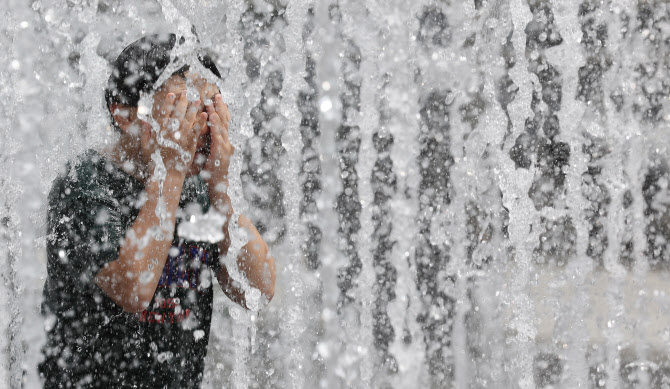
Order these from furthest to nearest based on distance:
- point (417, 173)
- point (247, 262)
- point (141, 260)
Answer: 1. point (417, 173)
2. point (247, 262)
3. point (141, 260)

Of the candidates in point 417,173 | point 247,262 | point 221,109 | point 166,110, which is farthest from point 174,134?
→ point 417,173

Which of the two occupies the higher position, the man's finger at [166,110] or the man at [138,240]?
the man's finger at [166,110]

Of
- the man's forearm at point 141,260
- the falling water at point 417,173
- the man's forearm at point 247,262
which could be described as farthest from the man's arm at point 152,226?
the falling water at point 417,173

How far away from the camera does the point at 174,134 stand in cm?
124

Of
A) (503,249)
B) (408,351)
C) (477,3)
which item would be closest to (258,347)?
(408,351)

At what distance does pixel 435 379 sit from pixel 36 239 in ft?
6.31

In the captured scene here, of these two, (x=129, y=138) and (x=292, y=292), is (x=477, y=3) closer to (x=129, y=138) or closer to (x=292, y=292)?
(x=292, y=292)

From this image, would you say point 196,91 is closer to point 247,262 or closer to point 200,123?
point 200,123

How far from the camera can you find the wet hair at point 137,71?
4.17ft

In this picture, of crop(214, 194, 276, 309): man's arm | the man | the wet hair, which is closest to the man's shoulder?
the man

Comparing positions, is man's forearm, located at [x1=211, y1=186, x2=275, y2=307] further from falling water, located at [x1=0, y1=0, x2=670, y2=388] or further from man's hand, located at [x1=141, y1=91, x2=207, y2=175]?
falling water, located at [x1=0, y1=0, x2=670, y2=388]

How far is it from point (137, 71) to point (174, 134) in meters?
0.16

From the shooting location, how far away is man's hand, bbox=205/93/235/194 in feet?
4.41

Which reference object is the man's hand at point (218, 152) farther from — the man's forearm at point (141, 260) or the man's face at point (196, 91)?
the man's forearm at point (141, 260)
